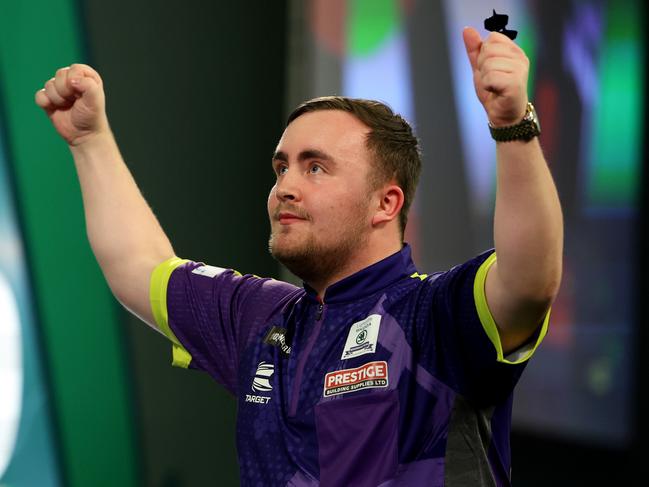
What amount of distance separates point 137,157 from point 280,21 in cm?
101

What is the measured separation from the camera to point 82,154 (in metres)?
1.77

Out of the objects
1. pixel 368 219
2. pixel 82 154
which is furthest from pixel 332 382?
pixel 82 154

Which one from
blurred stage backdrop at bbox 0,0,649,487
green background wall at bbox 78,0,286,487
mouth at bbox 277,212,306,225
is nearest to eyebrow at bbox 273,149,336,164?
mouth at bbox 277,212,306,225

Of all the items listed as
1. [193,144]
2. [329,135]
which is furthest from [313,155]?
[193,144]

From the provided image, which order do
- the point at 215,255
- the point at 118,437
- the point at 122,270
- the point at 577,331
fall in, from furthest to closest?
the point at 215,255
the point at 577,331
the point at 118,437
the point at 122,270

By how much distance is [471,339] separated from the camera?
1.25 meters

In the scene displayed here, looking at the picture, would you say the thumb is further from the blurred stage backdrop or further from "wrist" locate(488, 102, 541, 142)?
the blurred stage backdrop

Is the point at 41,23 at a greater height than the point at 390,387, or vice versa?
the point at 41,23

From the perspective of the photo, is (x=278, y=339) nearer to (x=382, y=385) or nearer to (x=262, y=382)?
(x=262, y=382)

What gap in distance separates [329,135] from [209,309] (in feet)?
1.31

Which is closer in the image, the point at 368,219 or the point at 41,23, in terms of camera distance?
the point at 368,219

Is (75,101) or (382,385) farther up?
(75,101)

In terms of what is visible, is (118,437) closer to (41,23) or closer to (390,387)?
(41,23)

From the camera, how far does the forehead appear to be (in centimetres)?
154
